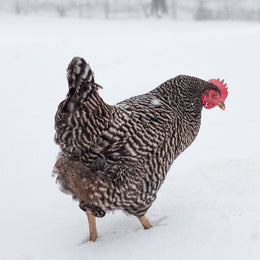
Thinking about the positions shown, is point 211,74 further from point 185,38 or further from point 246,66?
point 185,38

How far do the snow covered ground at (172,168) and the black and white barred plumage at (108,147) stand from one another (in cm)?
51

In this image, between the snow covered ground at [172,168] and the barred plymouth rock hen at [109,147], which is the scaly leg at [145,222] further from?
the snow covered ground at [172,168]

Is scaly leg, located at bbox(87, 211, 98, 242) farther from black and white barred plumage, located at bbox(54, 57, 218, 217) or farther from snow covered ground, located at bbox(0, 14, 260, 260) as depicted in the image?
black and white barred plumage, located at bbox(54, 57, 218, 217)

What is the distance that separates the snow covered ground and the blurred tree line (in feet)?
5.02

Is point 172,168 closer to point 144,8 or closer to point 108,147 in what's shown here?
point 108,147

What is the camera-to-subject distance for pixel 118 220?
407 cm

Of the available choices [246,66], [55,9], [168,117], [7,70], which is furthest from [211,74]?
[55,9]

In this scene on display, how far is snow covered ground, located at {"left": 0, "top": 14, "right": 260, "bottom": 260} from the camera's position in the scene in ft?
10.9

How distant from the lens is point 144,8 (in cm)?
1534

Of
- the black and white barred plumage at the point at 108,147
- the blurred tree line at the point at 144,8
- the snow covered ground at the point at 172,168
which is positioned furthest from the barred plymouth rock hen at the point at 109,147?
the blurred tree line at the point at 144,8

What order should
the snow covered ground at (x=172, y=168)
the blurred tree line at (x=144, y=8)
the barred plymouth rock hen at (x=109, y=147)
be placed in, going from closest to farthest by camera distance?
the barred plymouth rock hen at (x=109, y=147), the snow covered ground at (x=172, y=168), the blurred tree line at (x=144, y=8)

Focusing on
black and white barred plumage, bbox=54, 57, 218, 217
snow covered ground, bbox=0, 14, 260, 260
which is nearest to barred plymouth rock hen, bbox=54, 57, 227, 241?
black and white barred plumage, bbox=54, 57, 218, 217

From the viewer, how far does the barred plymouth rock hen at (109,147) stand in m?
3.10

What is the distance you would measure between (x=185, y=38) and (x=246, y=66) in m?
2.92
